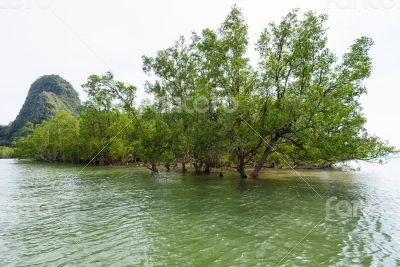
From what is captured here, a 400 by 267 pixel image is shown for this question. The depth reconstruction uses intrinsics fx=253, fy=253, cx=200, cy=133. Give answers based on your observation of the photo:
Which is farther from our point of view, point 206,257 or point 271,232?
point 271,232

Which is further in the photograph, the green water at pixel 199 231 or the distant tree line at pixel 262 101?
the distant tree line at pixel 262 101

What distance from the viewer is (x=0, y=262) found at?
30.9ft

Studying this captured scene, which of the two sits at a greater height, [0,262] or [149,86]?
[149,86]

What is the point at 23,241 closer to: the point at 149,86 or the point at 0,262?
the point at 0,262

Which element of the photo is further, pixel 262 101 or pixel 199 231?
pixel 262 101

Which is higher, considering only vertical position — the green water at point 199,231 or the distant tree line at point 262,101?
the distant tree line at point 262,101

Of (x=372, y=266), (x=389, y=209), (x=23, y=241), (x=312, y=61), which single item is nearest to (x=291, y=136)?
(x=312, y=61)

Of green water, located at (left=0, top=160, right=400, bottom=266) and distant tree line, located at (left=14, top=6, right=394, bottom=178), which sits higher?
distant tree line, located at (left=14, top=6, right=394, bottom=178)

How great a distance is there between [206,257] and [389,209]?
1549 centimetres

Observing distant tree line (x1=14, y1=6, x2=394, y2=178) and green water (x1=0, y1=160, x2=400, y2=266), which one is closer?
green water (x1=0, y1=160, x2=400, y2=266)

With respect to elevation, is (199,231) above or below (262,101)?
below

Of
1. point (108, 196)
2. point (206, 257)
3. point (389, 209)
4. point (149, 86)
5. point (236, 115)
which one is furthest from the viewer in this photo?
point (149, 86)

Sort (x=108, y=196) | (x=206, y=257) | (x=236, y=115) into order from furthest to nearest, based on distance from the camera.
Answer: (x=236, y=115), (x=108, y=196), (x=206, y=257)

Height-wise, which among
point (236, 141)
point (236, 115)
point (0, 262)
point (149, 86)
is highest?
point (149, 86)
